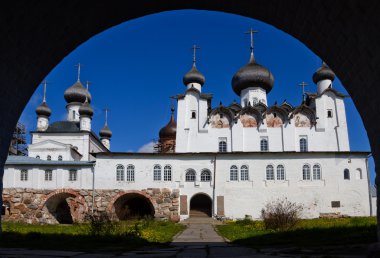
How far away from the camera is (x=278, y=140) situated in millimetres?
36031

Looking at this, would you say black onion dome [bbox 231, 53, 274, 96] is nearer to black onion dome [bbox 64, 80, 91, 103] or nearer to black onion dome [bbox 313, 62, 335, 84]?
black onion dome [bbox 313, 62, 335, 84]

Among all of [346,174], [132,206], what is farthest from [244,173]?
[132,206]

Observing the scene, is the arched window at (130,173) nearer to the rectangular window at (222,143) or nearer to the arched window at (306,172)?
the rectangular window at (222,143)

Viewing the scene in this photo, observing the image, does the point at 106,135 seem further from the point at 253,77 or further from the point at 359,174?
the point at 359,174

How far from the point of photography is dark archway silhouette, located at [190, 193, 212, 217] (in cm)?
3116

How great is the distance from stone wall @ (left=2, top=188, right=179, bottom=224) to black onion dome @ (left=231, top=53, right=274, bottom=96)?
14.2 m

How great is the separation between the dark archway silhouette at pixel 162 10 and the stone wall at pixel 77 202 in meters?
23.8

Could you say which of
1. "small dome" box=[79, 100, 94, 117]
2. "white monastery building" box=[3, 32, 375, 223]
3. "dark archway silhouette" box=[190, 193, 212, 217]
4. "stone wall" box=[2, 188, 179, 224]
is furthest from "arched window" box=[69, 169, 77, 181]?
"small dome" box=[79, 100, 94, 117]

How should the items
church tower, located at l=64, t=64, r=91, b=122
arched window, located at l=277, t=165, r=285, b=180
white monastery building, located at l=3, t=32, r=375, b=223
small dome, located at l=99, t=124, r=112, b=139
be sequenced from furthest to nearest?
small dome, located at l=99, t=124, r=112, b=139
church tower, located at l=64, t=64, r=91, b=122
arched window, located at l=277, t=165, r=285, b=180
white monastery building, located at l=3, t=32, r=375, b=223

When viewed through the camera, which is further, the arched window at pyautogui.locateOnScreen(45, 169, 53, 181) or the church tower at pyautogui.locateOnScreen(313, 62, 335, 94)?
the church tower at pyautogui.locateOnScreen(313, 62, 335, 94)

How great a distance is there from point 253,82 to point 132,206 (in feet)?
53.0

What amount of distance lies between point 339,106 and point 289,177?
33.9 feet

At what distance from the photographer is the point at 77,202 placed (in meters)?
30.2

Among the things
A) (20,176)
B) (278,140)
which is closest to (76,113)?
(20,176)
